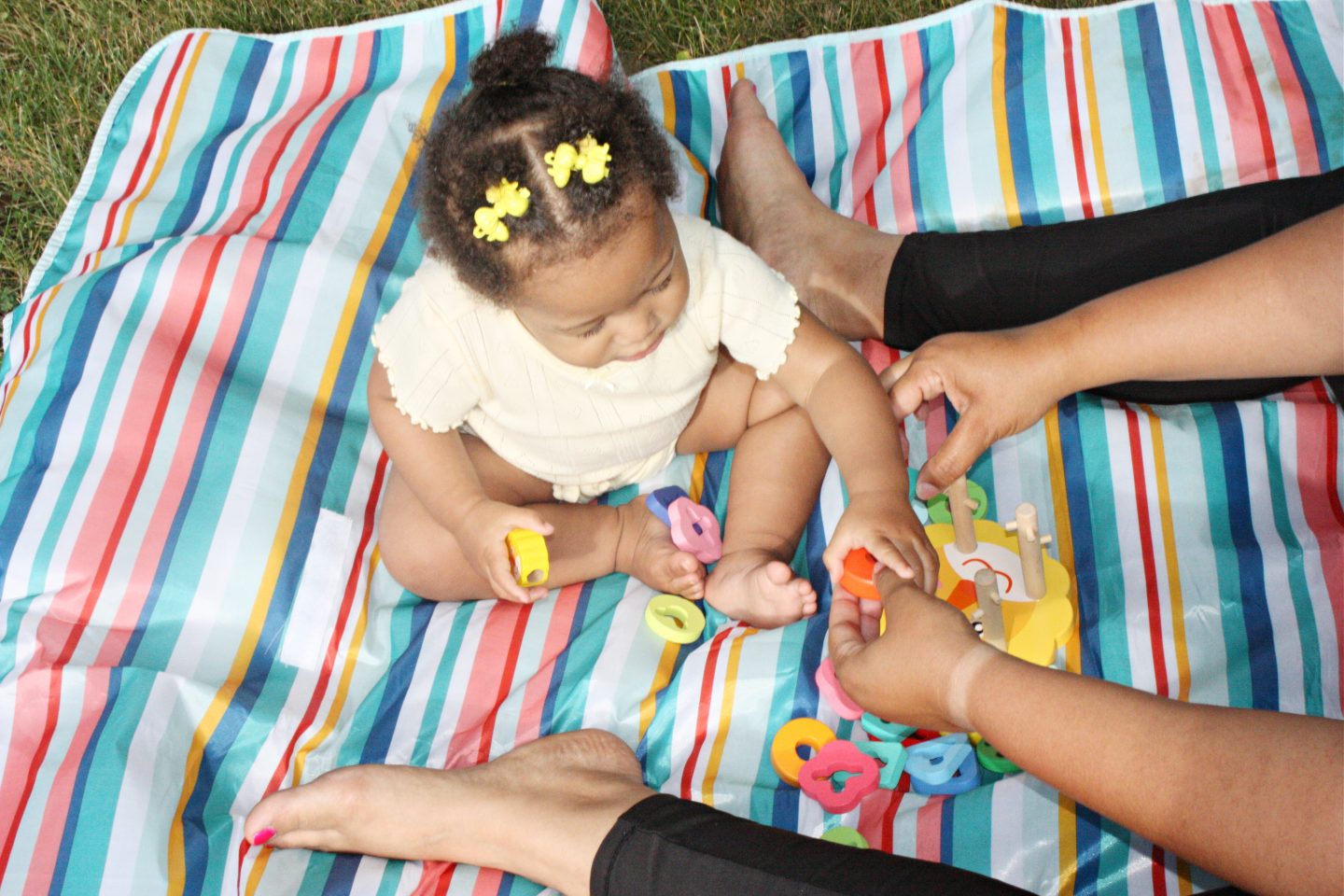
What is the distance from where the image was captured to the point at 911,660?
1281mm

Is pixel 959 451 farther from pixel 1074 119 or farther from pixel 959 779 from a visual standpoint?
pixel 1074 119

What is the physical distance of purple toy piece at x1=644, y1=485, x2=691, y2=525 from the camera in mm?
1686

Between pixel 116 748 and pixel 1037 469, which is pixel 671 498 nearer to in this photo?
pixel 1037 469

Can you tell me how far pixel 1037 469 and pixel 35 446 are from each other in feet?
4.37

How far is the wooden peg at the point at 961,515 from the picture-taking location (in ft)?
5.07

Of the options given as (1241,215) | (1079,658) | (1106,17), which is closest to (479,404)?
(1079,658)

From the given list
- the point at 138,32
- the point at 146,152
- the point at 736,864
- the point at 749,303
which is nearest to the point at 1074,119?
the point at 749,303

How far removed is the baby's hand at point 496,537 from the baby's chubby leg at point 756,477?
0.78ft

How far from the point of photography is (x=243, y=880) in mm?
1448

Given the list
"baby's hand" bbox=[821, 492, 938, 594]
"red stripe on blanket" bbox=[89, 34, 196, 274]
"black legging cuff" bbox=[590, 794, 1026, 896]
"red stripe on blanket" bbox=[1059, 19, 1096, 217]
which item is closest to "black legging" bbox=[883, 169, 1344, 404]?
"red stripe on blanket" bbox=[1059, 19, 1096, 217]

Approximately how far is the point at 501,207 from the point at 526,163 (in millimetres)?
53

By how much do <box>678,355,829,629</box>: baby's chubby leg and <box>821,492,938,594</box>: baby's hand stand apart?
0.11 metres

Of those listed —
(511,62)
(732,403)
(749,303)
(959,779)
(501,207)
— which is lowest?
(959,779)

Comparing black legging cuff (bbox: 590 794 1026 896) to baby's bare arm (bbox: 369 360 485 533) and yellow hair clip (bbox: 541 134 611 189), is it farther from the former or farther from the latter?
yellow hair clip (bbox: 541 134 611 189)
